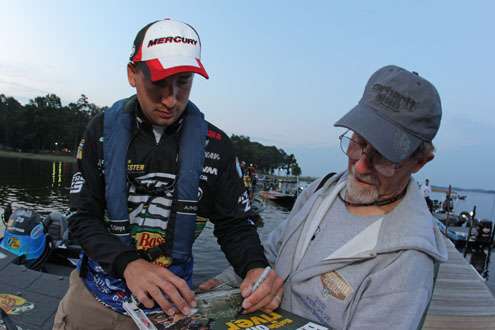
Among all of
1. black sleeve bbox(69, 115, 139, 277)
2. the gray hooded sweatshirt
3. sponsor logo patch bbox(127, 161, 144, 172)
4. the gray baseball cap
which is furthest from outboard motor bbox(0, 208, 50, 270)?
the gray baseball cap

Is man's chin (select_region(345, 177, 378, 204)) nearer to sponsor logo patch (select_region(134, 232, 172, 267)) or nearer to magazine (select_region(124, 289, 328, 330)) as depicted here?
magazine (select_region(124, 289, 328, 330))

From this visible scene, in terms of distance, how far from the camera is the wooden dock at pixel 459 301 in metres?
2.74

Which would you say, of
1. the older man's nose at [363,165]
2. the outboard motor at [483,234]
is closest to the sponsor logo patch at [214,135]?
the older man's nose at [363,165]

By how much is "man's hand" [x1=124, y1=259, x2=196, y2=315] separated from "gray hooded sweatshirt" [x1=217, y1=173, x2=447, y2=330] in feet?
2.07

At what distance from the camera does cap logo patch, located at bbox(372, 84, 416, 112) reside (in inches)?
66.0

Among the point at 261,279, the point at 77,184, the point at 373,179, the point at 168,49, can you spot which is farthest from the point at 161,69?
the point at 373,179

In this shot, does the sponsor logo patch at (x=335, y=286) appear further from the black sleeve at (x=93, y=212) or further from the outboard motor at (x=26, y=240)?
the outboard motor at (x=26, y=240)

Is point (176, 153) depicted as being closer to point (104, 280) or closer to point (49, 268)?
point (104, 280)

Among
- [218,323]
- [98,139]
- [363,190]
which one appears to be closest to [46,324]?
[98,139]

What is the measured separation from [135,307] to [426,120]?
4.86ft

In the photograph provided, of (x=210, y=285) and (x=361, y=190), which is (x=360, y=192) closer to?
(x=361, y=190)

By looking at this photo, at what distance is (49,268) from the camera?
757 cm

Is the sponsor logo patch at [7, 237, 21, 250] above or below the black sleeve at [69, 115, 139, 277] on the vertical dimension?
below

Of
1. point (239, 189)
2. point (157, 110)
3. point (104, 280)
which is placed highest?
point (157, 110)
